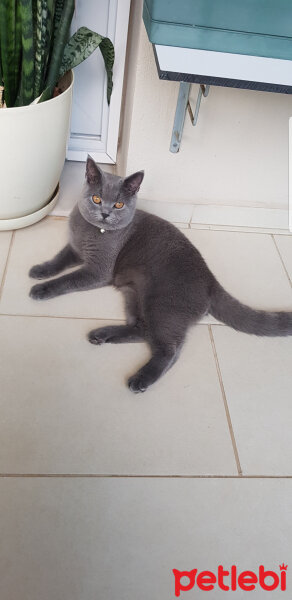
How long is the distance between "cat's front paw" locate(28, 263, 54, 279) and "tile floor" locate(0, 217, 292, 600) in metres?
0.02

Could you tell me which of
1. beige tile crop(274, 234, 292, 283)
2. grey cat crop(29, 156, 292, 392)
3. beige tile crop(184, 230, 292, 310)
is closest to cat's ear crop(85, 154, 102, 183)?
grey cat crop(29, 156, 292, 392)

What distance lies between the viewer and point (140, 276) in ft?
4.30

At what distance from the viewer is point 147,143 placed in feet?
4.83

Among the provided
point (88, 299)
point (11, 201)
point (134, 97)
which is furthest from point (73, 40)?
point (88, 299)

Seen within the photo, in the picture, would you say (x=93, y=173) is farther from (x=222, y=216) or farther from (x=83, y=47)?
(x=222, y=216)

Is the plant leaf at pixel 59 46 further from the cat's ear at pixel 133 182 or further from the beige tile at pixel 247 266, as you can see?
the beige tile at pixel 247 266

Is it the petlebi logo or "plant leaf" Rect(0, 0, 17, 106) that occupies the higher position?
"plant leaf" Rect(0, 0, 17, 106)

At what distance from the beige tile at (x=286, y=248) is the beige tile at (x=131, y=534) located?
2.48 feet

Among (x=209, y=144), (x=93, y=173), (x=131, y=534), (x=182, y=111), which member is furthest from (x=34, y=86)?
(x=131, y=534)

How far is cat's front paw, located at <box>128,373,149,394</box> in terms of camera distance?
116 centimetres

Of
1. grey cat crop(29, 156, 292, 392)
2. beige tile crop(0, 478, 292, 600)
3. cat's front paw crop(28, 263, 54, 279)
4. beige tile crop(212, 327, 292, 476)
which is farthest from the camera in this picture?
cat's front paw crop(28, 263, 54, 279)

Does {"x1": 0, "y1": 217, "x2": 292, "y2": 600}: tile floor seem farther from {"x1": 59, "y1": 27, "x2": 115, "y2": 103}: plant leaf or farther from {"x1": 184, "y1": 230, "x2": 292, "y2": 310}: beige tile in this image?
{"x1": 59, "y1": 27, "x2": 115, "y2": 103}: plant leaf

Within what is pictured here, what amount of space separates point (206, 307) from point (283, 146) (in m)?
0.61

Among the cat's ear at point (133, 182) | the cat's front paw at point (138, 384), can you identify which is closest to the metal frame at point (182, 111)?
the cat's ear at point (133, 182)
